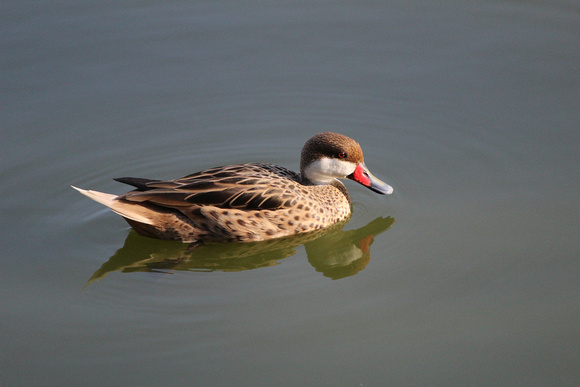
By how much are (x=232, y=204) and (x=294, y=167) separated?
64.8 inches

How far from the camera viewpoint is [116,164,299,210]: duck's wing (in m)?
7.70

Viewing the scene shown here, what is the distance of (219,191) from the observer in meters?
7.77

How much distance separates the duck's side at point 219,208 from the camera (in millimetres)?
7695

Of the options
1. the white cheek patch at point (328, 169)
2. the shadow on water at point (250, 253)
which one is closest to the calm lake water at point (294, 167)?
the shadow on water at point (250, 253)

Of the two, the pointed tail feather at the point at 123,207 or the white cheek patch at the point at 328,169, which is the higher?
the white cheek patch at the point at 328,169

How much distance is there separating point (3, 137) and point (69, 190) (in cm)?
145

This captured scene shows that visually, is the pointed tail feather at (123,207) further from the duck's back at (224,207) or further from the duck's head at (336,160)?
the duck's head at (336,160)

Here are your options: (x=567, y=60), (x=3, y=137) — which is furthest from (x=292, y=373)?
(x=567, y=60)

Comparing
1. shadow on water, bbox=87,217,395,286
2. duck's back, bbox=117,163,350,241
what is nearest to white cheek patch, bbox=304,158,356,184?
duck's back, bbox=117,163,350,241

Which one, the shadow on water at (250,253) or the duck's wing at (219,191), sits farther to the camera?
the duck's wing at (219,191)

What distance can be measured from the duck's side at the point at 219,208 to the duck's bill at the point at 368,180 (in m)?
0.60

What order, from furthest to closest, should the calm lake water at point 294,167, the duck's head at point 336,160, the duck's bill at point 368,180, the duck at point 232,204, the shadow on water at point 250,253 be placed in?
the duck's bill at point 368,180 < the duck's head at point 336,160 < the duck at point 232,204 < the shadow on water at point 250,253 < the calm lake water at point 294,167

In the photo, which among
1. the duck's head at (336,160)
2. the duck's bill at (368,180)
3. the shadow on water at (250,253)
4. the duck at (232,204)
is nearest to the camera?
the shadow on water at (250,253)

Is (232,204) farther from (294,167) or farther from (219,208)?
(294,167)
